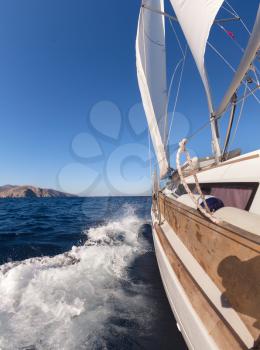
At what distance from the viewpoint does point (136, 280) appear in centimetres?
457

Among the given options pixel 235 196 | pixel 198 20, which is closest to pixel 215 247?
pixel 235 196

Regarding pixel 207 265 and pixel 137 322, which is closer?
pixel 207 265

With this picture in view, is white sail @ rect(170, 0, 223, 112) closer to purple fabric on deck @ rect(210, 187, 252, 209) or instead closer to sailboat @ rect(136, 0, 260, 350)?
sailboat @ rect(136, 0, 260, 350)

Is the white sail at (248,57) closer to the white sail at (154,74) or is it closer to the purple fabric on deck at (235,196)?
the purple fabric on deck at (235,196)

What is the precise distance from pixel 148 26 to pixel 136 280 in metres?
10.3

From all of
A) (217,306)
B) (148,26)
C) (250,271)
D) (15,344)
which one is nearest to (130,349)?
(15,344)

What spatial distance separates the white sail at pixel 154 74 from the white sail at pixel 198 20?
399 centimetres

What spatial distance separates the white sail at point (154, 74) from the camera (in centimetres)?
891

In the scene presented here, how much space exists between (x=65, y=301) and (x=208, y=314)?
258 centimetres

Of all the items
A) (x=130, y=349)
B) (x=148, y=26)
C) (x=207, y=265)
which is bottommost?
(x=130, y=349)

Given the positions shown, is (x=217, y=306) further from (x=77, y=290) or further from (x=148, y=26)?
(x=148, y=26)

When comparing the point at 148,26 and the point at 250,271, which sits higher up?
the point at 148,26

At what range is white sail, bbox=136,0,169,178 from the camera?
8.91m

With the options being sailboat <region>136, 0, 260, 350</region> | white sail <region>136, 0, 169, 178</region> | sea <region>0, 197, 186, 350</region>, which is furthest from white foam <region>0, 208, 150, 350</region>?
white sail <region>136, 0, 169, 178</region>
